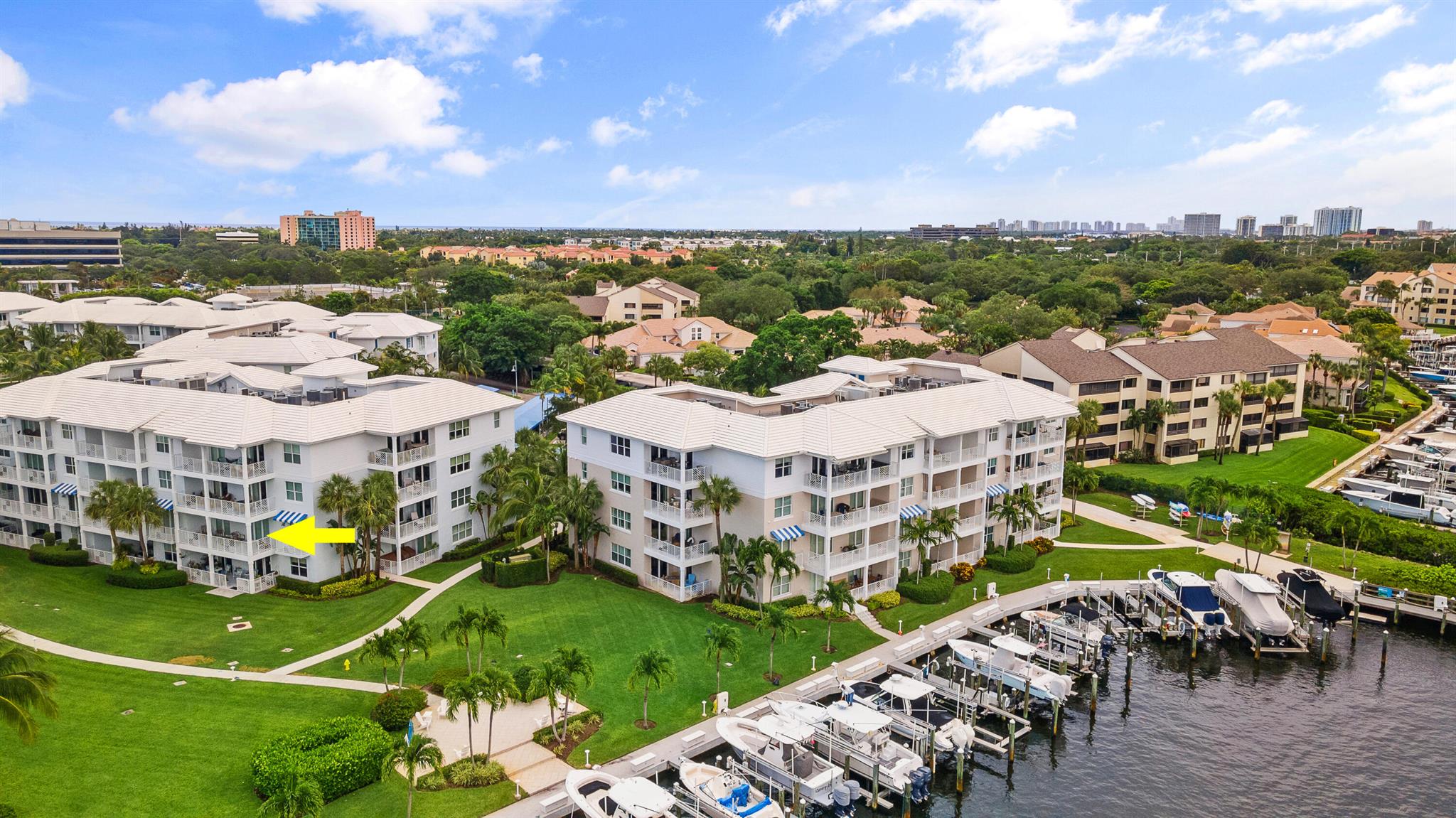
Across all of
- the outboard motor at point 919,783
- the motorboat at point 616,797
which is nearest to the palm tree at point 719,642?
the motorboat at point 616,797

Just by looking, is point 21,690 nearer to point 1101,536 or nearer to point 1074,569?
point 1074,569

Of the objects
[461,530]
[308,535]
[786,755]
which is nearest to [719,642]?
[786,755]

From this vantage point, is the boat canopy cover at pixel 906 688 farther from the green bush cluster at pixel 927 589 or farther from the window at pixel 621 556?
the window at pixel 621 556

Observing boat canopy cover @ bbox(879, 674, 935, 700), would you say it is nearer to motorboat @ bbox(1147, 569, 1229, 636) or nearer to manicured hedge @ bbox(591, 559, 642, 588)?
manicured hedge @ bbox(591, 559, 642, 588)

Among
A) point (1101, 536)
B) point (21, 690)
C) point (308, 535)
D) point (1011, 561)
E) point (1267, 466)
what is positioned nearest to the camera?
point (21, 690)

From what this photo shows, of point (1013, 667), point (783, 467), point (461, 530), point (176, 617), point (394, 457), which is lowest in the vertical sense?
point (1013, 667)

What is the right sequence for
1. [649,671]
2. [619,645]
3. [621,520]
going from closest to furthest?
[649,671] → [619,645] → [621,520]

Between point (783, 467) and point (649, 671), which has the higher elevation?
point (783, 467)
